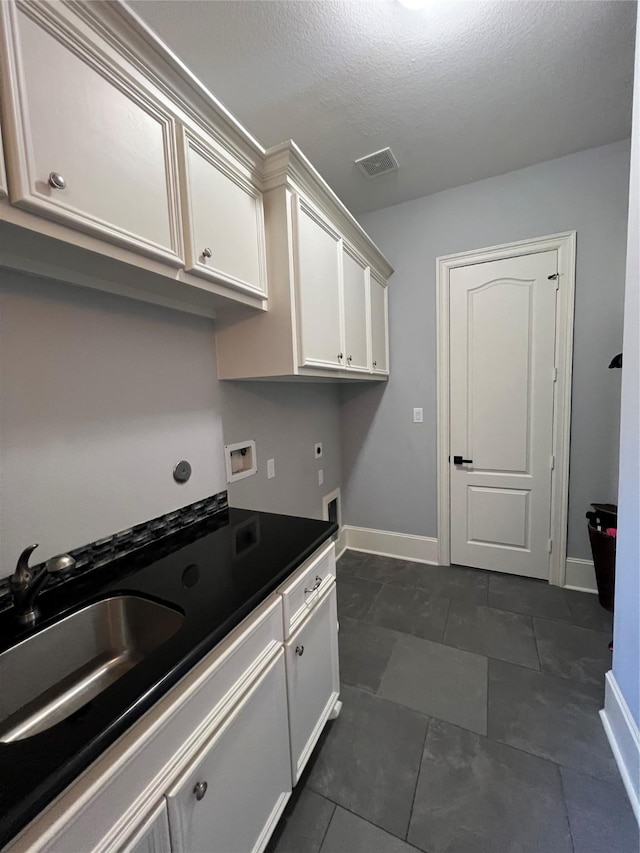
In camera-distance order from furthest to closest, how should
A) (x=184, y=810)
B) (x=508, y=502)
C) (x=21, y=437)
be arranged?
1. (x=508, y=502)
2. (x=21, y=437)
3. (x=184, y=810)

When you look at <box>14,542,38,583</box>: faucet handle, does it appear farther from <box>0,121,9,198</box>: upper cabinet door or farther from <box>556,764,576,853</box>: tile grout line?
<box>556,764,576,853</box>: tile grout line

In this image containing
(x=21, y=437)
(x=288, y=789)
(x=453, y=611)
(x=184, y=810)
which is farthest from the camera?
(x=453, y=611)

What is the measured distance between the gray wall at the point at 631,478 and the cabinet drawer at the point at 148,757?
4.40 ft

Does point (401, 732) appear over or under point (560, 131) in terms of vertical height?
under

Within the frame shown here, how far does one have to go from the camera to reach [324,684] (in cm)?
139

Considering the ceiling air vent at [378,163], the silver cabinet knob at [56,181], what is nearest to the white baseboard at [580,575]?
the ceiling air vent at [378,163]

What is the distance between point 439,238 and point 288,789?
311 centimetres

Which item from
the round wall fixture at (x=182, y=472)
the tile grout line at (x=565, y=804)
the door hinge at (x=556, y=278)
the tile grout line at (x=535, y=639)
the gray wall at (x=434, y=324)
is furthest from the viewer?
the door hinge at (x=556, y=278)

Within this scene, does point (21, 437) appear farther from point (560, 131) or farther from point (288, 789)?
point (560, 131)

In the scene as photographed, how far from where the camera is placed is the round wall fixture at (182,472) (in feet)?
4.77

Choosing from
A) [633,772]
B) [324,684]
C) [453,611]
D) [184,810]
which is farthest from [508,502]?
[184,810]

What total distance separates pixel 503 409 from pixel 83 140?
8.42 ft

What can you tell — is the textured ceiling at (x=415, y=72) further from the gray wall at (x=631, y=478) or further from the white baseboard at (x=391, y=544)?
the white baseboard at (x=391, y=544)

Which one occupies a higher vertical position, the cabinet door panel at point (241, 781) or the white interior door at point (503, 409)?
the white interior door at point (503, 409)
